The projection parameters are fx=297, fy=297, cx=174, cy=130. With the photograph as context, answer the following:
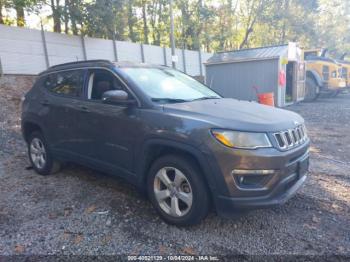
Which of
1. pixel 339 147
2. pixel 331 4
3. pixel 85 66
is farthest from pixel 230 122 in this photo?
pixel 331 4

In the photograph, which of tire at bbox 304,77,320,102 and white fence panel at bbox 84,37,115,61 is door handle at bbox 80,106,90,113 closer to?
white fence panel at bbox 84,37,115,61

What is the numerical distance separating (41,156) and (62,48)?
32.7ft

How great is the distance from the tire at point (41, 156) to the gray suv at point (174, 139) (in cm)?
19

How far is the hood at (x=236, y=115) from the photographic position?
280cm

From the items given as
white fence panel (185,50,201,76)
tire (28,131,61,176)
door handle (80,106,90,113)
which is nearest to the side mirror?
door handle (80,106,90,113)

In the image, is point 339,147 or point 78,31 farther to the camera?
point 78,31

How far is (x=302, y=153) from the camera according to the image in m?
3.16

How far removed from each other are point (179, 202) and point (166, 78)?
171 cm

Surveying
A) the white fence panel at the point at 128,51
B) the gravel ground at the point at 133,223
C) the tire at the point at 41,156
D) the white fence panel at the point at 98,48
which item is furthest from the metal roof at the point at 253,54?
the tire at the point at 41,156

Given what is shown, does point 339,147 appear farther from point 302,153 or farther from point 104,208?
point 104,208

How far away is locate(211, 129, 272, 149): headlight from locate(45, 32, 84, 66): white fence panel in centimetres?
1173

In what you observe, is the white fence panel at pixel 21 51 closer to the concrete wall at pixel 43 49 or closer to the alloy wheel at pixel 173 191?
the concrete wall at pixel 43 49

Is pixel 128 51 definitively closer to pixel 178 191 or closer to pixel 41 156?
pixel 41 156

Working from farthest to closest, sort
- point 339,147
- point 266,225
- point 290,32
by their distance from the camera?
point 290,32 → point 339,147 → point 266,225
